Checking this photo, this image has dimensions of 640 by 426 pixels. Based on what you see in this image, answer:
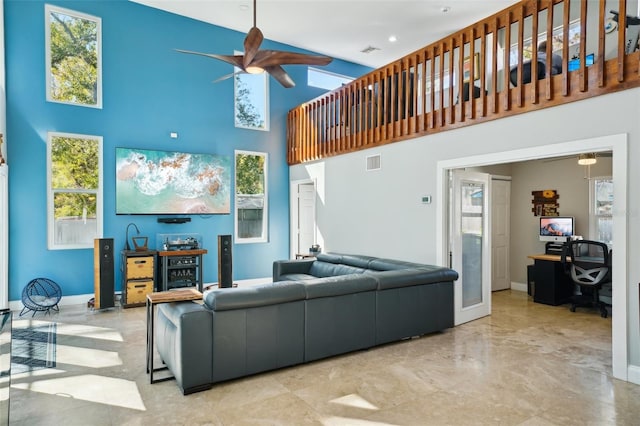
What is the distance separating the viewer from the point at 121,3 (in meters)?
6.53

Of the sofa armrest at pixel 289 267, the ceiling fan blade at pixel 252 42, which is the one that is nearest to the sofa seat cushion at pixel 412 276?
the sofa armrest at pixel 289 267

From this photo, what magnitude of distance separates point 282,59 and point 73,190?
13.7 ft

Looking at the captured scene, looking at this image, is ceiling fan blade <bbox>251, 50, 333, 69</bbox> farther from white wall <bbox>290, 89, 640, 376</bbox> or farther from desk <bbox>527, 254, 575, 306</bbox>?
desk <bbox>527, 254, 575, 306</bbox>

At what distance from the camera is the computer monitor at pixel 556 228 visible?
6500mm

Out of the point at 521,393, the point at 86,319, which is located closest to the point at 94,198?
the point at 86,319

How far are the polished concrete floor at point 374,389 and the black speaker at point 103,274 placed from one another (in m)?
1.25

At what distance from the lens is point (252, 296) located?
3.29 meters

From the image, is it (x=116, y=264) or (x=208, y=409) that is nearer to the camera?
(x=208, y=409)

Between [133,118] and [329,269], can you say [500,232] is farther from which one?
[133,118]

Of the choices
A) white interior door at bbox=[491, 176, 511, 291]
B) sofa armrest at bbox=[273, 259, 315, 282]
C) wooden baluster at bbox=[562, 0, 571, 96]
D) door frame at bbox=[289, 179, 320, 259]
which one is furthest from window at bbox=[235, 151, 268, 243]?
wooden baluster at bbox=[562, 0, 571, 96]

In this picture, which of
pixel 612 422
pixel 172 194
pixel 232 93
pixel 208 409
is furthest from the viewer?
pixel 232 93

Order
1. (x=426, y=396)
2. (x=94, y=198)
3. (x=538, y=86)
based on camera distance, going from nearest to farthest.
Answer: (x=426, y=396) → (x=538, y=86) → (x=94, y=198)

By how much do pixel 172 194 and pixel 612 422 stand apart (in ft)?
21.3

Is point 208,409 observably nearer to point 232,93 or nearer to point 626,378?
point 626,378
